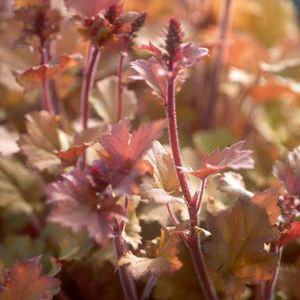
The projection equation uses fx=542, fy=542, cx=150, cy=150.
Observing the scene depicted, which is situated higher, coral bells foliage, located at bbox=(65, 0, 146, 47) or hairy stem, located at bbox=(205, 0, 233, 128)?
coral bells foliage, located at bbox=(65, 0, 146, 47)

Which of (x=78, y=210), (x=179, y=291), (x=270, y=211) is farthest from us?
(x=179, y=291)

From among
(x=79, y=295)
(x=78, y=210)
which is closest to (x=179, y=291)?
(x=79, y=295)

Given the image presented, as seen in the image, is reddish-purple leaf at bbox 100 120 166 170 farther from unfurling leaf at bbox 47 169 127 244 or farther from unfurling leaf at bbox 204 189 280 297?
unfurling leaf at bbox 204 189 280 297

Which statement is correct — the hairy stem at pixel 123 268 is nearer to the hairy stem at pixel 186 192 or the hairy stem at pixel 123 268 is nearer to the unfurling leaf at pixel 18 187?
the hairy stem at pixel 186 192

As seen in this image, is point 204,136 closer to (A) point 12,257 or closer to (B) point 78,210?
(A) point 12,257

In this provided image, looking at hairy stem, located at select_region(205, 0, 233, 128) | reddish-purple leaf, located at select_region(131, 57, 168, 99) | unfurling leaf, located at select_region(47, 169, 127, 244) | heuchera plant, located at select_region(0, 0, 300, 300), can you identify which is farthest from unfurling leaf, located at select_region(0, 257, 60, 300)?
hairy stem, located at select_region(205, 0, 233, 128)

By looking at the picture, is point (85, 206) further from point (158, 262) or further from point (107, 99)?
point (107, 99)

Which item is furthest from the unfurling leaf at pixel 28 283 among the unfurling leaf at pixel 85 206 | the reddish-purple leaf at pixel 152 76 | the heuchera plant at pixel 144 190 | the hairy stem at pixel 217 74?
the hairy stem at pixel 217 74
